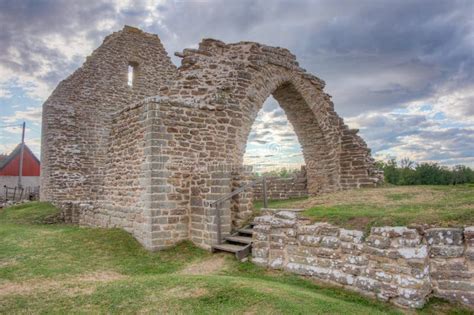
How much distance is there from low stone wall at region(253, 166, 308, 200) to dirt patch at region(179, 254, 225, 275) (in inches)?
295

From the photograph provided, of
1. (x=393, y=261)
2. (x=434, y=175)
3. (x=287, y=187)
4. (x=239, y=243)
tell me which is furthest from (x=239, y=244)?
(x=434, y=175)

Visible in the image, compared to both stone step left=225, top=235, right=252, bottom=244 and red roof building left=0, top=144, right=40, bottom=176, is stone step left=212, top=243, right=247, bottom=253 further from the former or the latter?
red roof building left=0, top=144, right=40, bottom=176

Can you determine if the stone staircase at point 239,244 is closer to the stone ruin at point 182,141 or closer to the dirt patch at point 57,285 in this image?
the stone ruin at point 182,141

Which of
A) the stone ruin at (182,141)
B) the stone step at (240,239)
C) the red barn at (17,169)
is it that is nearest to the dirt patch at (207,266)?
the stone step at (240,239)

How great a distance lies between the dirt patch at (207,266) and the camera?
693 centimetres

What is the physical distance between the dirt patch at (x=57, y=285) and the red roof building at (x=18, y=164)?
30.5 metres

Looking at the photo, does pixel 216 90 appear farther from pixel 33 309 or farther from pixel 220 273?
pixel 33 309

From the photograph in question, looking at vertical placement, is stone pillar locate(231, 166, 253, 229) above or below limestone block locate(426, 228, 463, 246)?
above

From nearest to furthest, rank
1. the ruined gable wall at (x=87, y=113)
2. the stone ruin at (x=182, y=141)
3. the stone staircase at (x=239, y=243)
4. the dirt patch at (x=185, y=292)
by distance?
the dirt patch at (x=185, y=292) < the stone staircase at (x=239, y=243) < the stone ruin at (x=182, y=141) < the ruined gable wall at (x=87, y=113)

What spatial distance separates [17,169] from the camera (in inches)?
1283

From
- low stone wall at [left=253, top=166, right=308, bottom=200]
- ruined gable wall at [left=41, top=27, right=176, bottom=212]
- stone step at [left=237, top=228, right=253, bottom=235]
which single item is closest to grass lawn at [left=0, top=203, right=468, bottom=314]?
stone step at [left=237, top=228, right=253, bottom=235]

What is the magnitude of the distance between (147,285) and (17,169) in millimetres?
32423

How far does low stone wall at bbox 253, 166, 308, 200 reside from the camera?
587 inches

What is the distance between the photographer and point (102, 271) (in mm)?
6984
